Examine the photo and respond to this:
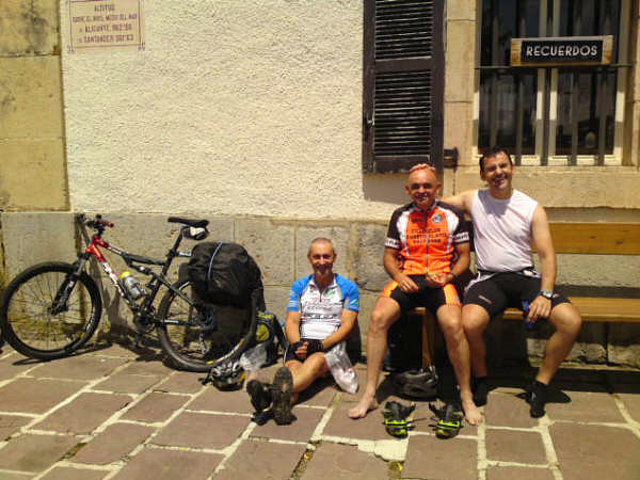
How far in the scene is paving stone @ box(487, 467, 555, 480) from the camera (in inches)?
116

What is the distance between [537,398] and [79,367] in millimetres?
3203

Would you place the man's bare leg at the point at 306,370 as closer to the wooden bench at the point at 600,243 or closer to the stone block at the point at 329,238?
the wooden bench at the point at 600,243

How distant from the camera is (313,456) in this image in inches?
126

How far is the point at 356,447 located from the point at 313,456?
24 centimetres

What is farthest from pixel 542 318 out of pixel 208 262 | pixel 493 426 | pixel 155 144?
pixel 155 144

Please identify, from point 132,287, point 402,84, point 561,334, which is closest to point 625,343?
point 561,334

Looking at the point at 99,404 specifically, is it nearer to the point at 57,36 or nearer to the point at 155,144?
the point at 155,144

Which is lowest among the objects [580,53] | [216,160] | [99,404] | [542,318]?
[99,404]

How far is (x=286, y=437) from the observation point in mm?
3430

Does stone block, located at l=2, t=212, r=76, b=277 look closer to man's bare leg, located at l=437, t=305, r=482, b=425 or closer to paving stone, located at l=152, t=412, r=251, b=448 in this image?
paving stone, located at l=152, t=412, r=251, b=448

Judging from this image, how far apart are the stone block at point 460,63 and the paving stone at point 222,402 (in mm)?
2432

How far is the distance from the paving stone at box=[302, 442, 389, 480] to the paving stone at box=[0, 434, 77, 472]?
1.33m

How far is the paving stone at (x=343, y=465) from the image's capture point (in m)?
3.02

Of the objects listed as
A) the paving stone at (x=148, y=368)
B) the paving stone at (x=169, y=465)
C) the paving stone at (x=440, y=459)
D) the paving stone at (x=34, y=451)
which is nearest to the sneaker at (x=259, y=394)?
the paving stone at (x=169, y=465)
